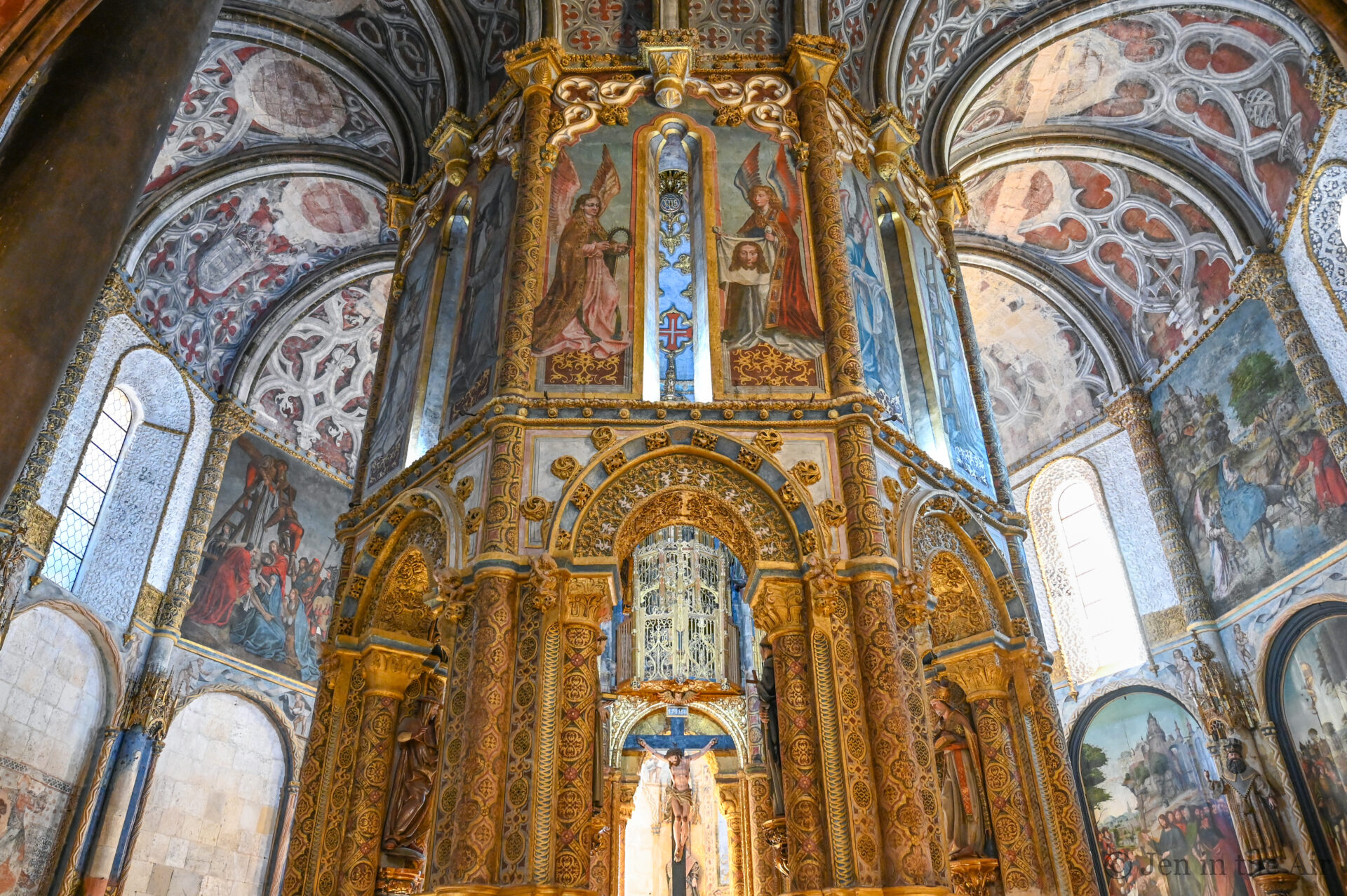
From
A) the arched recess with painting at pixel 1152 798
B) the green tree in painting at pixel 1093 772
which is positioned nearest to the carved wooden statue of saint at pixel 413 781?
the arched recess with painting at pixel 1152 798

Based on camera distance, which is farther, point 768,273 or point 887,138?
point 887,138

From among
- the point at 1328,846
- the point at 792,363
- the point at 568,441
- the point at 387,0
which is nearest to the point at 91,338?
the point at 387,0

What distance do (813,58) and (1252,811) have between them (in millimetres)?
11336

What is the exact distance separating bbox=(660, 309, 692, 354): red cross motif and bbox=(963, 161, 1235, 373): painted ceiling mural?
5.83m

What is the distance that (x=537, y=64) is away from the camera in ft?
36.9

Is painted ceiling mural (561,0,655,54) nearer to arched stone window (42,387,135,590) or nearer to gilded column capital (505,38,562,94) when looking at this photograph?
gilded column capital (505,38,562,94)

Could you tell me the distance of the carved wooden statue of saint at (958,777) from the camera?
29.6 ft

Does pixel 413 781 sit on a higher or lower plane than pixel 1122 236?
lower

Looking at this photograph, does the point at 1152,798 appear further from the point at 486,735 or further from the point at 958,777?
the point at 486,735

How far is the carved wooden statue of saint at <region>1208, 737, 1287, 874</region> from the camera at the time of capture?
12234 mm

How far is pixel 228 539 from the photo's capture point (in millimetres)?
16062

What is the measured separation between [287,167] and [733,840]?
1325 centimetres

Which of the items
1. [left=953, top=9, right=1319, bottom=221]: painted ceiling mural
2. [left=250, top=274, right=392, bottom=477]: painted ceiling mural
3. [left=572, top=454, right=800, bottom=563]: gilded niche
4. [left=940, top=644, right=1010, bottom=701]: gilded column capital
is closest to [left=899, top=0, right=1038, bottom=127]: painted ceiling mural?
[left=953, top=9, right=1319, bottom=221]: painted ceiling mural

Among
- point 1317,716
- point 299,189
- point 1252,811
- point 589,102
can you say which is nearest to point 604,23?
point 589,102
